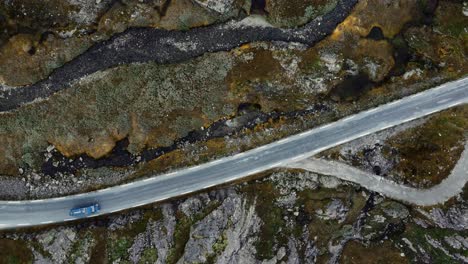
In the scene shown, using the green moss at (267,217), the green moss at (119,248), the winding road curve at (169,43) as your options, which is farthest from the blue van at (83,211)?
the green moss at (267,217)

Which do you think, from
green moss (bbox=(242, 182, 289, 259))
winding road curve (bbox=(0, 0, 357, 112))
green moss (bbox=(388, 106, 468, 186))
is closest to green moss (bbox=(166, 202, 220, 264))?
green moss (bbox=(242, 182, 289, 259))

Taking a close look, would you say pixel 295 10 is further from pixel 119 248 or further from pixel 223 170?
pixel 119 248

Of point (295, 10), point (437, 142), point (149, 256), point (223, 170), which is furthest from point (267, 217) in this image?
point (295, 10)

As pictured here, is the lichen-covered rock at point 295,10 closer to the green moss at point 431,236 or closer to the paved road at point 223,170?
the paved road at point 223,170

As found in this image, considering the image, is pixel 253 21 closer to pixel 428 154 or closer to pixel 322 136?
pixel 322 136

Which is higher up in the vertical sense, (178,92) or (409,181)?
(178,92)

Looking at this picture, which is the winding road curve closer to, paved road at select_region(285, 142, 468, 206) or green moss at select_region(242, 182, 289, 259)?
paved road at select_region(285, 142, 468, 206)

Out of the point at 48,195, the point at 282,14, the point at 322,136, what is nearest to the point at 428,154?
the point at 322,136
